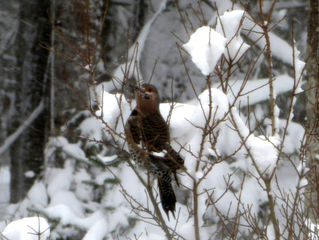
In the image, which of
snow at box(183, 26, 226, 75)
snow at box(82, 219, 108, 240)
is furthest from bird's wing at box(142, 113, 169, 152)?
snow at box(82, 219, 108, 240)

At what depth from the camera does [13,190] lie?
29.3 ft

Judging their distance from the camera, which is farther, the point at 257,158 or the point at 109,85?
the point at 109,85

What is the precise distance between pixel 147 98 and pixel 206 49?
1.82 m

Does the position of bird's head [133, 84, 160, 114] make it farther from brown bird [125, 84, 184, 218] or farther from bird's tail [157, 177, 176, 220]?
bird's tail [157, 177, 176, 220]

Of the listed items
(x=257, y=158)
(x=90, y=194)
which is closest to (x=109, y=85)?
(x=90, y=194)

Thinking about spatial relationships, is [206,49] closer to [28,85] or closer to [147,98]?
[147,98]

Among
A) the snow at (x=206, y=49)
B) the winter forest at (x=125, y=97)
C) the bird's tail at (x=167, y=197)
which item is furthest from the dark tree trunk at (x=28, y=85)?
the snow at (x=206, y=49)

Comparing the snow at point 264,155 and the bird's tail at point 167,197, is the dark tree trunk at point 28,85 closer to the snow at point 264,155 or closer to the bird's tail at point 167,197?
the bird's tail at point 167,197

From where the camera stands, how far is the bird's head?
4.73 m

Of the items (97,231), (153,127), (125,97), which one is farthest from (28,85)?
(153,127)

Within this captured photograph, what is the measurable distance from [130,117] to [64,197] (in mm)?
3065

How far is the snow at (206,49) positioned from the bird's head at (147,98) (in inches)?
55.1

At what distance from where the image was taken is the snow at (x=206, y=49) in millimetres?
3090

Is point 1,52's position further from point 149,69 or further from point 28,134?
point 149,69
